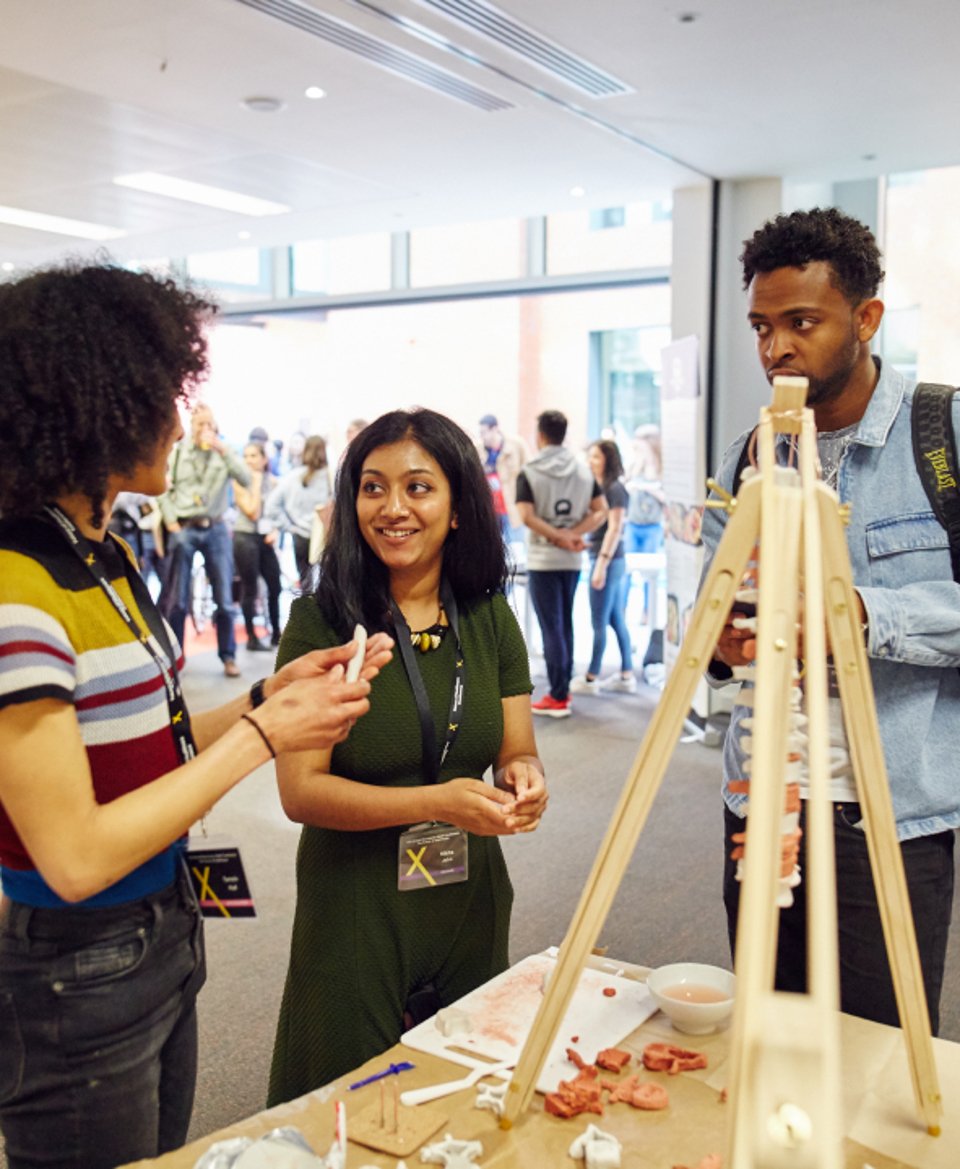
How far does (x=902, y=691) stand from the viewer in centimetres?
159

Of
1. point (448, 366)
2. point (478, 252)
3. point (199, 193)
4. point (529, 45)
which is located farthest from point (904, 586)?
point (448, 366)

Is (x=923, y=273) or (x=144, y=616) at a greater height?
(x=923, y=273)

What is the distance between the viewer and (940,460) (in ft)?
5.28

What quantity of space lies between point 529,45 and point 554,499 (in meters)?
2.73

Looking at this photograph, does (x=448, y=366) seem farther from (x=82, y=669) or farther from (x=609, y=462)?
(x=82, y=669)

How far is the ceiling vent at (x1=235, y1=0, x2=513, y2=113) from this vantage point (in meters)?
3.62

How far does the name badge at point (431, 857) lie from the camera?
176cm

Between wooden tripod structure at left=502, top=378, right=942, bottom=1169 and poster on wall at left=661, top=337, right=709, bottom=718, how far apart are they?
14.2ft

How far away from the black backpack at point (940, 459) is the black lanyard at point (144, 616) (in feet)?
2.71

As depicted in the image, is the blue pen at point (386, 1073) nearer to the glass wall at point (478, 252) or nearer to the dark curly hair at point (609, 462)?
the dark curly hair at point (609, 462)

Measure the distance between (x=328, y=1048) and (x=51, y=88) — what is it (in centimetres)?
418

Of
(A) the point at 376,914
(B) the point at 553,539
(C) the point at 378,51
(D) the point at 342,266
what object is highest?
(D) the point at 342,266

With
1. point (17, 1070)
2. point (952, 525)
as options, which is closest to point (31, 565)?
point (17, 1070)

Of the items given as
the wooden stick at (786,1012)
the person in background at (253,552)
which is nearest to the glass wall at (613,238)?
the person in background at (253,552)
